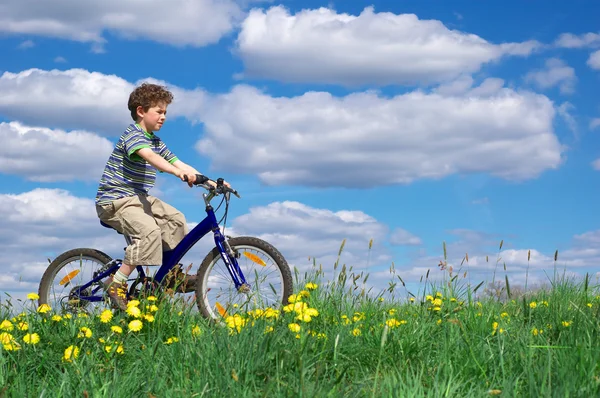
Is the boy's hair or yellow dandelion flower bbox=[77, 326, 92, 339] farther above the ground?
the boy's hair

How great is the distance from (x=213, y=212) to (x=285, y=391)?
3926 millimetres

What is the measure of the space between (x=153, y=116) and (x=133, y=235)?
4.44 ft

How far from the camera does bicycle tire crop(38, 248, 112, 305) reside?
774 centimetres

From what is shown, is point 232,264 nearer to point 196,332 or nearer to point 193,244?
point 193,244

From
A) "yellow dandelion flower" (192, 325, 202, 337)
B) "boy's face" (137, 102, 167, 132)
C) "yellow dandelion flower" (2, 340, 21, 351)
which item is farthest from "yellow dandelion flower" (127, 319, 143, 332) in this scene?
"boy's face" (137, 102, 167, 132)

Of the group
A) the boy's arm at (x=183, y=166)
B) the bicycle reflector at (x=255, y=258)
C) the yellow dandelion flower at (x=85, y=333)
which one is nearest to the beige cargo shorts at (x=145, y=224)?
the boy's arm at (x=183, y=166)

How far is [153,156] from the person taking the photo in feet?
22.0

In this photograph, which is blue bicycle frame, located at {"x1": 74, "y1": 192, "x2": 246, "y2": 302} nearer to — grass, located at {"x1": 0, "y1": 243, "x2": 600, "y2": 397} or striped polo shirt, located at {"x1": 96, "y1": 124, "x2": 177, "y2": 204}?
striped polo shirt, located at {"x1": 96, "y1": 124, "x2": 177, "y2": 204}

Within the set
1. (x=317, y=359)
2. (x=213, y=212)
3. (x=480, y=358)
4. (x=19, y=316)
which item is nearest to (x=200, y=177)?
(x=213, y=212)

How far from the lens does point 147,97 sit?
23.5 ft

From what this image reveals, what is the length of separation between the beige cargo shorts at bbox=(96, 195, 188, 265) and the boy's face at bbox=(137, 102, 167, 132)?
2.62 ft

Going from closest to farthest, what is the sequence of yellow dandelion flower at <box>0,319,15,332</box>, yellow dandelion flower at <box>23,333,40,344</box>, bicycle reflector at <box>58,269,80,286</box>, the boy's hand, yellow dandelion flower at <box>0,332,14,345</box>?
yellow dandelion flower at <box>0,332,14,345</box> < yellow dandelion flower at <box>23,333,40,344</box> < yellow dandelion flower at <box>0,319,15,332</box> < the boy's hand < bicycle reflector at <box>58,269,80,286</box>

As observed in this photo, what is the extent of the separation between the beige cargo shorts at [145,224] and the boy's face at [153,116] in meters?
0.80

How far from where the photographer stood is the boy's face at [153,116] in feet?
23.6
